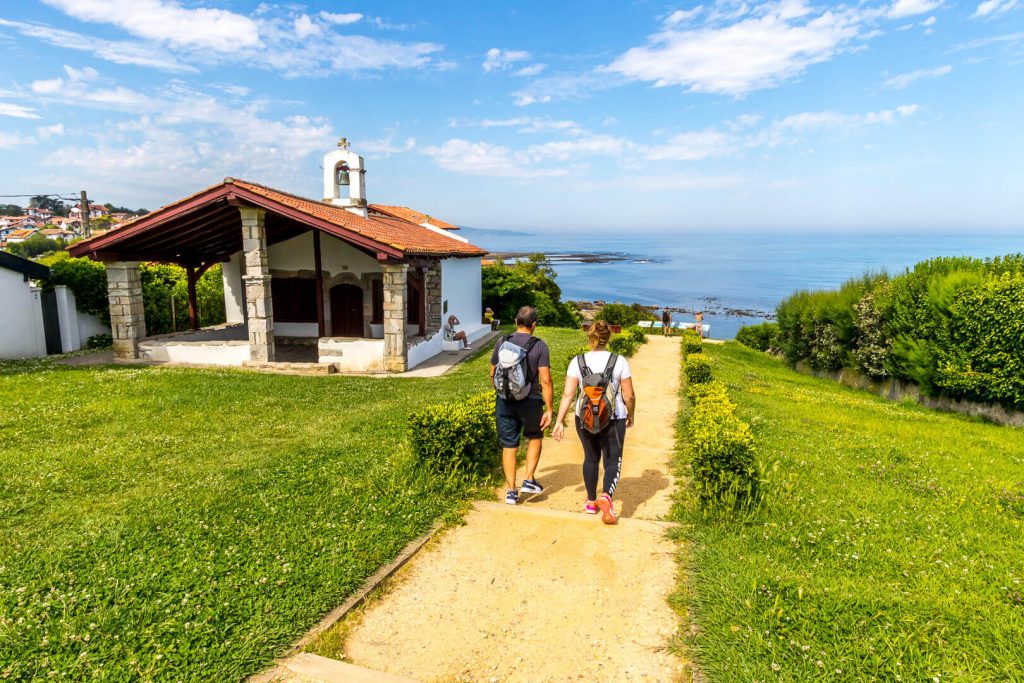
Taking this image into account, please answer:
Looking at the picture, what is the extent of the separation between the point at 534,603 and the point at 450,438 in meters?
2.59

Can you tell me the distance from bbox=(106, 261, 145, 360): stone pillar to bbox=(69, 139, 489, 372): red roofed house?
0.03 meters

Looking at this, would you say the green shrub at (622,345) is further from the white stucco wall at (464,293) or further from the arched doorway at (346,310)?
the arched doorway at (346,310)

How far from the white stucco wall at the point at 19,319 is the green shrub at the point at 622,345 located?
1740cm

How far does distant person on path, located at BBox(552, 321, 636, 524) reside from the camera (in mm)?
5582

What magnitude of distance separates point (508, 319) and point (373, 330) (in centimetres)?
1143

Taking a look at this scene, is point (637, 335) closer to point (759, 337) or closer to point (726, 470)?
point (726, 470)

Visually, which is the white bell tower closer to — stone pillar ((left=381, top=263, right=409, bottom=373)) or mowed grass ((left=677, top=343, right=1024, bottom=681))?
stone pillar ((left=381, top=263, right=409, bottom=373))

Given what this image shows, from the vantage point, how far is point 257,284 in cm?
1477

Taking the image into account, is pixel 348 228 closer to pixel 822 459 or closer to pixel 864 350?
pixel 822 459

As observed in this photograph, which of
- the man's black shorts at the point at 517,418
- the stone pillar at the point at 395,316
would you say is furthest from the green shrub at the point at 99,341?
the man's black shorts at the point at 517,418

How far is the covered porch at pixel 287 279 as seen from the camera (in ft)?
46.6

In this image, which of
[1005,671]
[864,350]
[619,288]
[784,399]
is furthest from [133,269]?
[619,288]

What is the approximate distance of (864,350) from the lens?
64.3 feet

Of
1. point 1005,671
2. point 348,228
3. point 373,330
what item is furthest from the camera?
point 373,330
